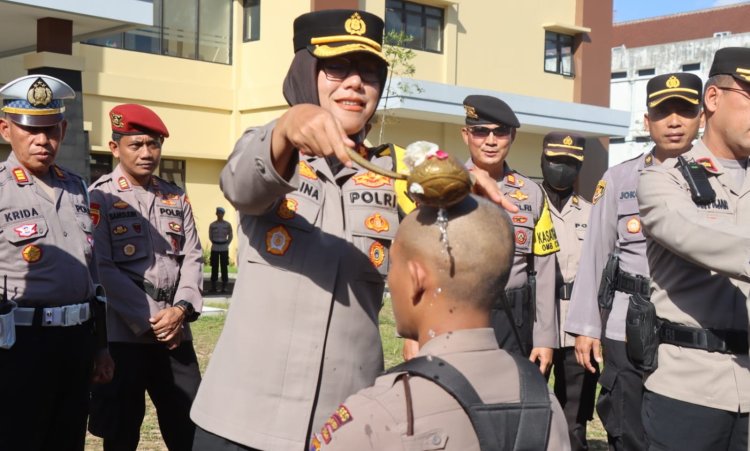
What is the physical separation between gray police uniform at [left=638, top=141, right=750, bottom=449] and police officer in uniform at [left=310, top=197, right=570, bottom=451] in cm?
154

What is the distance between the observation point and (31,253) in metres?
4.82

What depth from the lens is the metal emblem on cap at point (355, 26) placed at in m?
3.02

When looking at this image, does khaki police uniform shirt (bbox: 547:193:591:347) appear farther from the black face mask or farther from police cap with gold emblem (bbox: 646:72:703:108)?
police cap with gold emblem (bbox: 646:72:703:108)

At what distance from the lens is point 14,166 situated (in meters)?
5.02

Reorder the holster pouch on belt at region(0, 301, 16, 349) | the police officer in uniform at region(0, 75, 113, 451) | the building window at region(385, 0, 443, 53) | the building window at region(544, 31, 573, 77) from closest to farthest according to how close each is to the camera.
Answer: the holster pouch on belt at region(0, 301, 16, 349), the police officer in uniform at region(0, 75, 113, 451), the building window at region(385, 0, 443, 53), the building window at region(544, 31, 573, 77)

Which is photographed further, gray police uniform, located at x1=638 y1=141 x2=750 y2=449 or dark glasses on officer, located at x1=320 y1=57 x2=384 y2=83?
gray police uniform, located at x1=638 y1=141 x2=750 y2=449

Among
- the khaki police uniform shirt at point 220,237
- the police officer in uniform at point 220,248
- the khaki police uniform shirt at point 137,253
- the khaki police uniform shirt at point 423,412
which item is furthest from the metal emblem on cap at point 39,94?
the khaki police uniform shirt at point 220,237

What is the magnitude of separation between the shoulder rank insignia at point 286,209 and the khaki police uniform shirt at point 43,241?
97.2 inches

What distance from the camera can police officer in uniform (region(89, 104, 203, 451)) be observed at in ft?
18.0

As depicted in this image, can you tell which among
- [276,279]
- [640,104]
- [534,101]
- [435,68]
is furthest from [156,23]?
[640,104]

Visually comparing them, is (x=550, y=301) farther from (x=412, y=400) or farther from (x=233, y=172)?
(x=412, y=400)

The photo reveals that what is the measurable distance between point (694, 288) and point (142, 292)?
3276 mm

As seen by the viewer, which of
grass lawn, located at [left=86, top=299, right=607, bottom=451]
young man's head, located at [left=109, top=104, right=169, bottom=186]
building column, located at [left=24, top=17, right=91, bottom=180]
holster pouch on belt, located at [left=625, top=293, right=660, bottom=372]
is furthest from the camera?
building column, located at [left=24, top=17, right=91, bottom=180]

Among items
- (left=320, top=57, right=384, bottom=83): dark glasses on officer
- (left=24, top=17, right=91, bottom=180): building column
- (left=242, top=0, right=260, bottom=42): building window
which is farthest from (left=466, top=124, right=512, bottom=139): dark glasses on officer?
(left=242, top=0, right=260, bottom=42): building window
